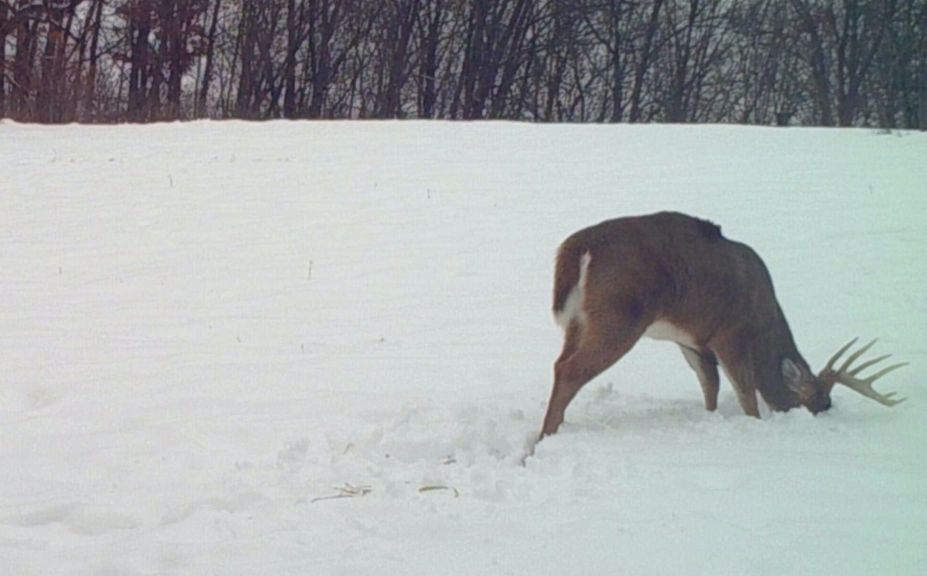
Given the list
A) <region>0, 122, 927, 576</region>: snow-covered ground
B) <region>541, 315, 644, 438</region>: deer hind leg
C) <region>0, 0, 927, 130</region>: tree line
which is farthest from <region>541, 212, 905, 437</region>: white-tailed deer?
<region>0, 0, 927, 130</region>: tree line

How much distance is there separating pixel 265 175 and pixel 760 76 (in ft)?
85.4

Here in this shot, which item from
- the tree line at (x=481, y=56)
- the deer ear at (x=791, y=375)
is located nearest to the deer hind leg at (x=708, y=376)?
the deer ear at (x=791, y=375)

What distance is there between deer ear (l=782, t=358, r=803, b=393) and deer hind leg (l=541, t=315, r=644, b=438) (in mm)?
1022

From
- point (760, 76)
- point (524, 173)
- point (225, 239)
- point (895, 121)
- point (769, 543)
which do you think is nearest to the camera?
point (769, 543)

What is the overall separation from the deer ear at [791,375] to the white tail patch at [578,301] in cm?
125

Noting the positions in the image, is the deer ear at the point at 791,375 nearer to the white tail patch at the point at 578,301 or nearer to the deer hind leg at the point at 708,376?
the deer hind leg at the point at 708,376

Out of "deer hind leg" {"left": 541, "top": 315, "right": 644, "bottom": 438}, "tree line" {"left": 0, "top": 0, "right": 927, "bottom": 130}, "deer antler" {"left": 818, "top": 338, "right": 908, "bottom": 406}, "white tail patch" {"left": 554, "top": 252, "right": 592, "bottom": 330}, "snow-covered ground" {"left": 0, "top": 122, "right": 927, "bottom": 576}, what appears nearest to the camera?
"snow-covered ground" {"left": 0, "top": 122, "right": 927, "bottom": 576}

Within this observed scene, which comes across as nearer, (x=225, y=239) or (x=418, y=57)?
(x=225, y=239)

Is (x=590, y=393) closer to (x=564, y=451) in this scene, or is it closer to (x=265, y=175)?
(x=564, y=451)

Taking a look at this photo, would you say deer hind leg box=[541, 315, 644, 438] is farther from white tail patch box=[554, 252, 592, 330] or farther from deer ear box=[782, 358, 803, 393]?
deer ear box=[782, 358, 803, 393]

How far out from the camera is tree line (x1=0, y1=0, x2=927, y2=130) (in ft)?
119

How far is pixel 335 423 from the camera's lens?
18.4 ft

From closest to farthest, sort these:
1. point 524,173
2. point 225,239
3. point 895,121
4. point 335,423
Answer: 1. point 335,423
2. point 225,239
3. point 524,173
4. point 895,121

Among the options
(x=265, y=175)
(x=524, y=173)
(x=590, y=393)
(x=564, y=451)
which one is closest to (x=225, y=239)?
(x=265, y=175)
